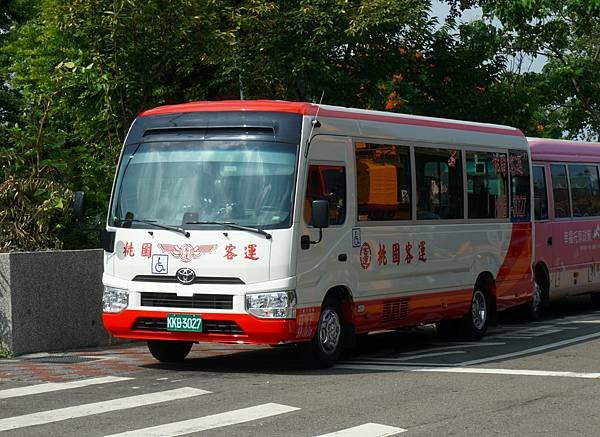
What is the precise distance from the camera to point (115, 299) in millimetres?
13992

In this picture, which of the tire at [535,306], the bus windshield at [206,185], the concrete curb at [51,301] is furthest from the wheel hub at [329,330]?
the tire at [535,306]

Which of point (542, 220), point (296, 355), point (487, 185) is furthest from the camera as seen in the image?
point (542, 220)

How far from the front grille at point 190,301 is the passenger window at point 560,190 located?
10.3m

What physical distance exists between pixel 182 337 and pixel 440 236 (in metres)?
4.37

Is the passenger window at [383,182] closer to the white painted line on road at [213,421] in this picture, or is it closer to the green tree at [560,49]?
the white painted line on road at [213,421]

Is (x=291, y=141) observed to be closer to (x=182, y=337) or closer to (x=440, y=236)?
(x=182, y=337)

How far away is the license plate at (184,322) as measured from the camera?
13.4 meters

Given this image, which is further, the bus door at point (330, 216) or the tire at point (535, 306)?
the tire at point (535, 306)

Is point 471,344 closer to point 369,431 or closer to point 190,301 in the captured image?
point 190,301

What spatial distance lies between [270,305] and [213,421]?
303cm

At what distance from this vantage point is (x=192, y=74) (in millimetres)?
22938

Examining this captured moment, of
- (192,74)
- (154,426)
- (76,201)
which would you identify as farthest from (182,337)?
(192,74)

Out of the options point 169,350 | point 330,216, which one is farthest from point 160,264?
point 330,216

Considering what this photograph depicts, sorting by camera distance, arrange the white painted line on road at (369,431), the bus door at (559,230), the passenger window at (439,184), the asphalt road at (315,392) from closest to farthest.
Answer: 1. the white painted line on road at (369,431)
2. the asphalt road at (315,392)
3. the passenger window at (439,184)
4. the bus door at (559,230)
